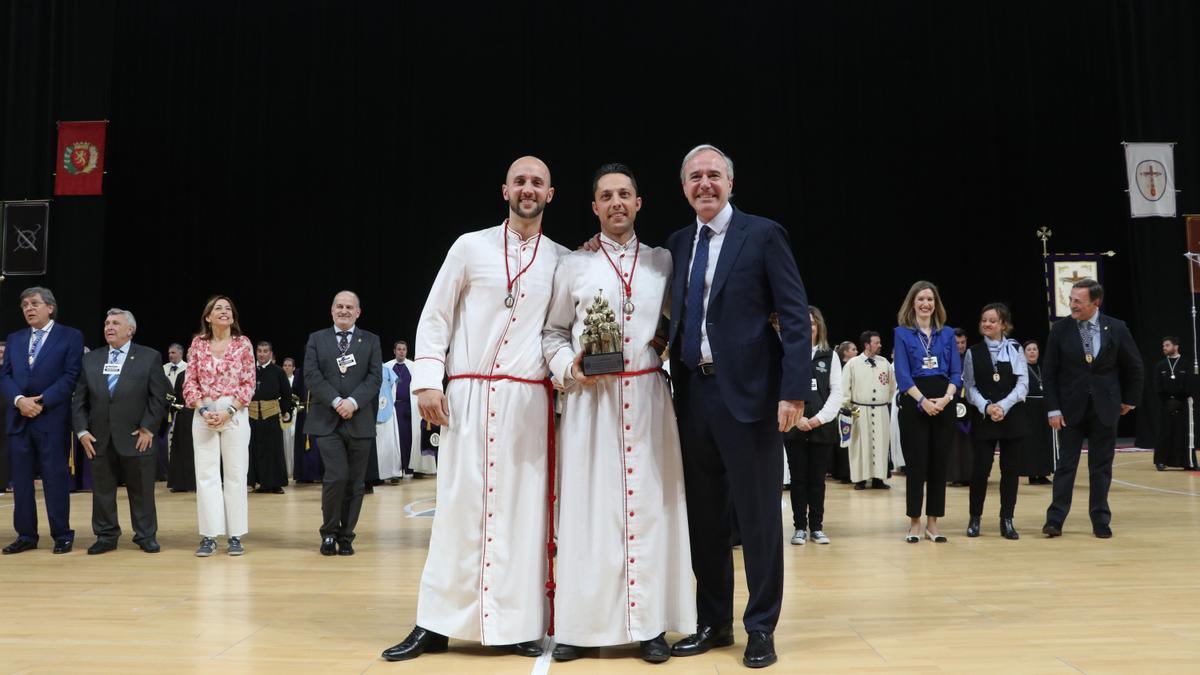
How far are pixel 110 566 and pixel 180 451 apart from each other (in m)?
4.87

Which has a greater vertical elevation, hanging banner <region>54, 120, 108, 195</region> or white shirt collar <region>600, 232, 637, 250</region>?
hanging banner <region>54, 120, 108, 195</region>

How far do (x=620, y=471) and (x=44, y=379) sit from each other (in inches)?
180

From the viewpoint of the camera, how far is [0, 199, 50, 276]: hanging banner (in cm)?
1244

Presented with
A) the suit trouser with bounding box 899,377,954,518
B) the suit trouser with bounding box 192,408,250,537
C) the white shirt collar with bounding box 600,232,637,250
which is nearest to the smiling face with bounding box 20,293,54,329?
the suit trouser with bounding box 192,408,250,537

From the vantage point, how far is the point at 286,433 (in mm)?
11180

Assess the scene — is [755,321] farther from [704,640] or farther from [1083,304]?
[1083,304]

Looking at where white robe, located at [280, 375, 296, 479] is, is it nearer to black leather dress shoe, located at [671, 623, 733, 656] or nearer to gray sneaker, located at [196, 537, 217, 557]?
gray sneaker, located at [196, 537, 217, 557]

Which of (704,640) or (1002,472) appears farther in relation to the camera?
(1002,472)

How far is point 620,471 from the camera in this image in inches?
126

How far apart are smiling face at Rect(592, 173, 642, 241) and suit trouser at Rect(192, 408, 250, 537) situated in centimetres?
354

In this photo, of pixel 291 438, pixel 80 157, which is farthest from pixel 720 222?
pixel 80 157

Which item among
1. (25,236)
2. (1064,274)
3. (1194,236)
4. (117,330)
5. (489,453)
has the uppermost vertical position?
(25,236)

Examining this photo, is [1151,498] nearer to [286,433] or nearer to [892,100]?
[892,100]

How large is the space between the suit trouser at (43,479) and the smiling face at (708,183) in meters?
4.76
